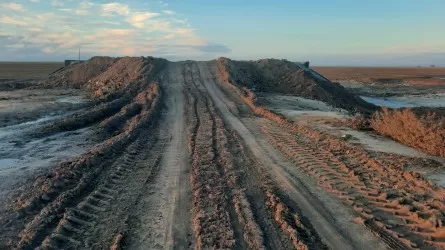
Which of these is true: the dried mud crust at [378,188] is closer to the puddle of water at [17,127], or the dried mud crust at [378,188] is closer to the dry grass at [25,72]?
the puddle of water at [17,127]

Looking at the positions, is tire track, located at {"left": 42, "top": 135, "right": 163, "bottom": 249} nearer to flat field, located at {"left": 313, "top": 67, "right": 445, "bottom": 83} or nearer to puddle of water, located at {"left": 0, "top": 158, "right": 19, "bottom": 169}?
puddle of water, located at {"left": 0, "top": 158, "right": 19, "bottom": 169}

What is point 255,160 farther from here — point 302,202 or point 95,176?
point 95,176

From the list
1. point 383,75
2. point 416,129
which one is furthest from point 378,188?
point 383,75

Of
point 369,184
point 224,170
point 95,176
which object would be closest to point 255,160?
point 224,170

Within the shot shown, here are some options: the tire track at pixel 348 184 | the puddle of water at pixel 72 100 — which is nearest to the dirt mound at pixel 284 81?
the puddle of water at pixel 72 100

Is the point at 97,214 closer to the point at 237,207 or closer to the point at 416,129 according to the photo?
the point at 237,207
